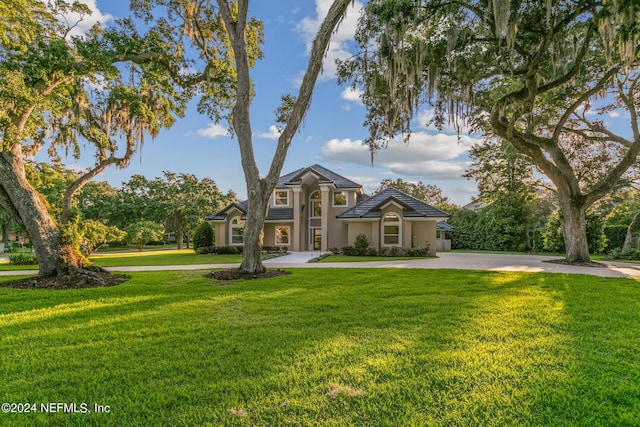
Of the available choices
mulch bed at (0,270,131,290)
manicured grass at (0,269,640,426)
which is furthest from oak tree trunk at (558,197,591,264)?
mulch bed at (0,270,131,290)

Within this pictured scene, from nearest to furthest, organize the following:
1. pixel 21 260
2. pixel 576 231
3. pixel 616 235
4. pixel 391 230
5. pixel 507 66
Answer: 1. pixel 507 66
2. pixel 576 231
3. pixel 21 260
4. pixel 391 230
5. pixel 616 235

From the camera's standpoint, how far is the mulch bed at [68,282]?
788 cm

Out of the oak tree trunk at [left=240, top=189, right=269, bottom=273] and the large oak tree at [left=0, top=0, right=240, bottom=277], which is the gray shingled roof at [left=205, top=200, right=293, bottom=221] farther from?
the oak tree trunk at [left=240, top=189, right=269, bottom=273]

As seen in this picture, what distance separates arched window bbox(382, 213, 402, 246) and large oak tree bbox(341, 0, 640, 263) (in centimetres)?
695

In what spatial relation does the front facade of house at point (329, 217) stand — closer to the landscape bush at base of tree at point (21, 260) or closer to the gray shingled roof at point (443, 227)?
the gray shingled roof at point (443, 227)

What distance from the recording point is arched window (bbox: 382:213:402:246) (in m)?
19.0

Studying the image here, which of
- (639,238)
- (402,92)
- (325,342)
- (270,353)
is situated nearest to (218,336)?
(270,353)

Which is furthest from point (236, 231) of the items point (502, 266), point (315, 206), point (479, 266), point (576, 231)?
point (576, 231)

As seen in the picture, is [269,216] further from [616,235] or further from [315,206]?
[616,235]

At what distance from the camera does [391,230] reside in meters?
19.1

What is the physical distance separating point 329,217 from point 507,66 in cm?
1333

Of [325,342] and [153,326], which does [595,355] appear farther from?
[153,326]

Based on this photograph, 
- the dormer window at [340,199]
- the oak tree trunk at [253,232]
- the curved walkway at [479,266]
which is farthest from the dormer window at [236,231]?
the oak tree trunk at [253,232]

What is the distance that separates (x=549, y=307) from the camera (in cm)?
577
